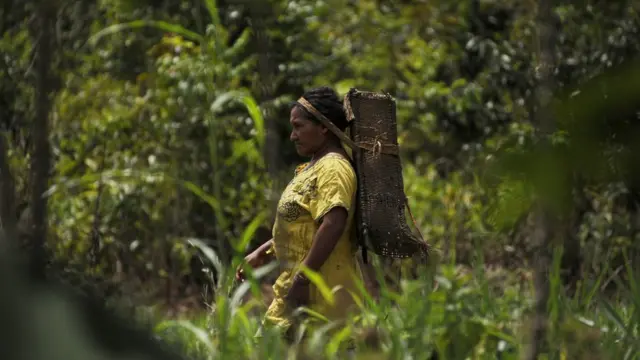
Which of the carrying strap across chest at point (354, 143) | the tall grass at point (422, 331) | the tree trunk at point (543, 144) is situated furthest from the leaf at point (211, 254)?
the carrying strap across chest at point (354, 143)

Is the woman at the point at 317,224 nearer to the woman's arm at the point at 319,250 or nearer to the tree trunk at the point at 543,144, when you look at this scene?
the woman's arm at the point at 319,250

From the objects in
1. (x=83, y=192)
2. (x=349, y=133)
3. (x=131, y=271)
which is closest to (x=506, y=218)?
(x=349, y=133)

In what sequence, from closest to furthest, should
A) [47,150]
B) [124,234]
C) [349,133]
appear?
[47,150] < [349,133] < [124,234]

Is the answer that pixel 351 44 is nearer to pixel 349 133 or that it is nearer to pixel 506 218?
pixel 349 133

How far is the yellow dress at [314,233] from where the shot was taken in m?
3.51

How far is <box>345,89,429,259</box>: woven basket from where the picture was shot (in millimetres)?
3559

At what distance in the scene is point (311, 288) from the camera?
139 inches

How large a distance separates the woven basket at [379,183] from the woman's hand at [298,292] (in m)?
0.26

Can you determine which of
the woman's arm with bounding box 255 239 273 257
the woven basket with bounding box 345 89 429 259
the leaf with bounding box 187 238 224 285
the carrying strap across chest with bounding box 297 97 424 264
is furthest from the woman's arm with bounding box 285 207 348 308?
the leaf with bounding box 187 238 224 285

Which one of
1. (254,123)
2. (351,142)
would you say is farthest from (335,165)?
(254,123)

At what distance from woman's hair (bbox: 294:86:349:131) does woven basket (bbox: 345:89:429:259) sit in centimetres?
3

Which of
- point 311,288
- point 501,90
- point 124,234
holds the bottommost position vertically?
point 124,234

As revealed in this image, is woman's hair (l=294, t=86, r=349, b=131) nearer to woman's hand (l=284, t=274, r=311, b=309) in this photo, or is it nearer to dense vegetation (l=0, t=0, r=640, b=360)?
woman's hand (l=284, t=274, r=311, b=309)

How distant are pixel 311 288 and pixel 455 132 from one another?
4552 millimetres
